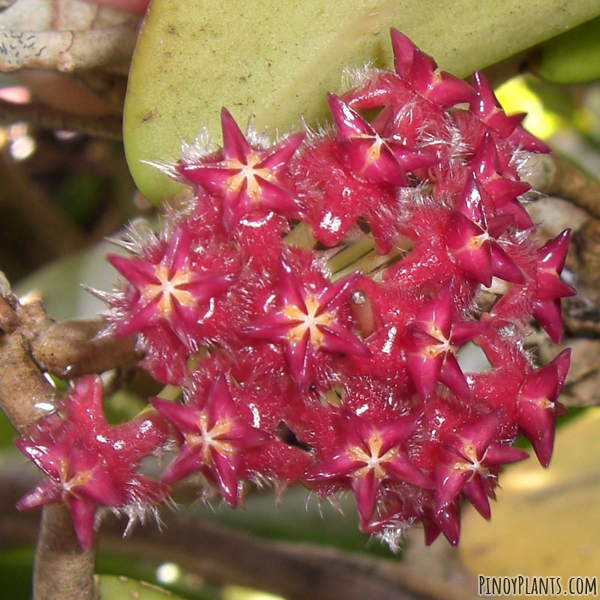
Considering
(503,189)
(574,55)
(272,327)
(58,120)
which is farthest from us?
(58,120)

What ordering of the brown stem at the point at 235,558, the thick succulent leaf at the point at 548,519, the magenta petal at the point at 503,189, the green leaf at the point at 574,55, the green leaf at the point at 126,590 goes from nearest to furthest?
the magenta petal at the point at 503,189 < the green leaf at the point at 126,590 < the green leaf at the point at 574,55 < the brown stem at the point at 235,558 < the thick succulent leaf at the point at 548,519

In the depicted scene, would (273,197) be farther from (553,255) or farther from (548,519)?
(548,519)

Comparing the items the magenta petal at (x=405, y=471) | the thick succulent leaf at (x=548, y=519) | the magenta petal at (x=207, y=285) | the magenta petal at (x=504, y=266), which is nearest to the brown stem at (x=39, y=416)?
the magenta petal at (x=207, y=285)

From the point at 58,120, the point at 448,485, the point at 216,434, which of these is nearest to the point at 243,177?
the point at 216,434

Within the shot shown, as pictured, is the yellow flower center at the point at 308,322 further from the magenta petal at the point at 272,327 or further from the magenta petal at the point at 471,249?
the magenta petal at the point at 471,249

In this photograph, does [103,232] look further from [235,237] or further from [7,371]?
[235,237]

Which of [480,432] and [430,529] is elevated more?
[480,432]

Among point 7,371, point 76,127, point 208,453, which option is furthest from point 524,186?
point 76,127
